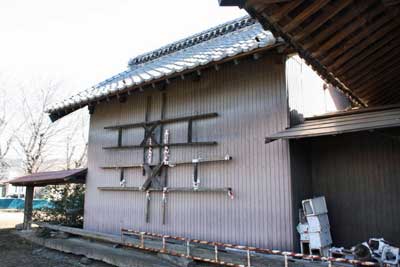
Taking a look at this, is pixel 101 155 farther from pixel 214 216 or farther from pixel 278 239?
pixel 278 239

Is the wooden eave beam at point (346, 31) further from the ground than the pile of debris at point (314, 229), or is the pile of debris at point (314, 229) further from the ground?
the wooden eave beam at point (346, 31)

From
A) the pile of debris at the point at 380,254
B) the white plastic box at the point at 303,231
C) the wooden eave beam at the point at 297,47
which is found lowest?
the pile of debris at the point at 380,254

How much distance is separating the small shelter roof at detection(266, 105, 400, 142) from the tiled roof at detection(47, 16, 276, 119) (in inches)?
59.6

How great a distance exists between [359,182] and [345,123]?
4.60ft

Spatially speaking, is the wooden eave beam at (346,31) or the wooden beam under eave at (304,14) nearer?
the wooden beam under eave at (304,14)

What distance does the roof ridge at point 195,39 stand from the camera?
A: 1036 centimetres

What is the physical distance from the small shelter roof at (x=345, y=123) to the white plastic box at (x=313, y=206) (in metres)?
1.17

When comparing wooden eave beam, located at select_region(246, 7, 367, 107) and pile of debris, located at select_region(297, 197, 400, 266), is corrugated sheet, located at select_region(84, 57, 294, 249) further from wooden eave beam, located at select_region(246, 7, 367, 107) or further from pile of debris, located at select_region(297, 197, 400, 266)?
wooden eave beam, located at select_region(246, 7, 367, 107)

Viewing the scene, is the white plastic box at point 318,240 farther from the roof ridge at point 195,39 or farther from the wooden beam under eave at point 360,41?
the roof ridge at point 195,39

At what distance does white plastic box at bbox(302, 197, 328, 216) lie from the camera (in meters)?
5.41

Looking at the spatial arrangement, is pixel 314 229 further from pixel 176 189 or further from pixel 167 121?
pixel 167 121

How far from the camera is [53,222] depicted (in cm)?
1050

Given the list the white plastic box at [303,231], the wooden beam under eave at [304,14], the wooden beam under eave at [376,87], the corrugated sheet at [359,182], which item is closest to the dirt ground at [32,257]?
the white plastic box at [303,231]

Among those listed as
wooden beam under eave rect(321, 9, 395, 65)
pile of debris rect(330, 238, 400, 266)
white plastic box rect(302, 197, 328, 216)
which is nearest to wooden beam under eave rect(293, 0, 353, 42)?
wooden beam under eave rect(321, 9, 395, 65)
